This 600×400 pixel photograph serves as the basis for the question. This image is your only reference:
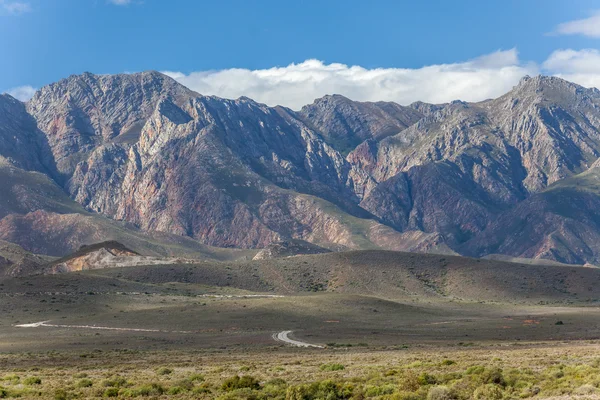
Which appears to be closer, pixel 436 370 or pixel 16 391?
pixel 16 391

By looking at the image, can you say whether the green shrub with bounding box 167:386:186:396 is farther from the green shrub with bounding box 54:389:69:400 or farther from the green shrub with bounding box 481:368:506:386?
the green shrub with bounding box 481:368:506:386

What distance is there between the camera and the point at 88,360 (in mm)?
71938

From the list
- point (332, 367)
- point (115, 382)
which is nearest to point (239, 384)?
point (115, 382)

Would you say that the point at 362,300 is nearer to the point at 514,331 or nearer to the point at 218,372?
the point at 514,331

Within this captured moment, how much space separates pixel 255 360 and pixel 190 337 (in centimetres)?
3490

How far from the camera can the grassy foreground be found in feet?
135

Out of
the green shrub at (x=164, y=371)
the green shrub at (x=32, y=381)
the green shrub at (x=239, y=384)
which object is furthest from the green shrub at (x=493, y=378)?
the green shrub at (x=32, y=381)

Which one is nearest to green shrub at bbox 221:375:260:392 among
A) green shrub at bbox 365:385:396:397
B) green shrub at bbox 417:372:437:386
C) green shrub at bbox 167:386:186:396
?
green shrub at bbox 167:386:186:396

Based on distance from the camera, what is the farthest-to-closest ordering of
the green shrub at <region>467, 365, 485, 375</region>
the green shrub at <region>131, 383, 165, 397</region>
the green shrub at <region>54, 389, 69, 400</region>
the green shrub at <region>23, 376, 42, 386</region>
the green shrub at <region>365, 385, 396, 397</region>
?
the green shrub at <region>23, 376, 42, 386</region>, the green shrub at <region>467, 365, 485, 375</region>, the green shrub at <region>131, 383, 165, 397</region>, the green shrub at <region>54, 389, 69, 400</region>, the green shrub at <region>365, 385, 396, 397</region>

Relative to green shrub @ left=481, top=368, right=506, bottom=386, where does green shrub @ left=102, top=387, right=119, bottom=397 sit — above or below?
below

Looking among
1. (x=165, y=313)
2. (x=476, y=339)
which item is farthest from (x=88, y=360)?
(x=165, y=313)

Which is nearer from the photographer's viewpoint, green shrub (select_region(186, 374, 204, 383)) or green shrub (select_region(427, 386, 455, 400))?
green shrub (select_region(427, 386, 455, 400))

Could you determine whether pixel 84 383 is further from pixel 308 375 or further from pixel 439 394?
pixel 439 394

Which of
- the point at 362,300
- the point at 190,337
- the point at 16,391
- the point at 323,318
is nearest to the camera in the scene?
the point at 16,391
